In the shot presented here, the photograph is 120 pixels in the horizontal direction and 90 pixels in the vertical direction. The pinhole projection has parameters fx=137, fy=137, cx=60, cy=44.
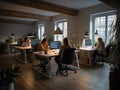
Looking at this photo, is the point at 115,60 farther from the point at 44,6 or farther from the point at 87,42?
the point at 44,6

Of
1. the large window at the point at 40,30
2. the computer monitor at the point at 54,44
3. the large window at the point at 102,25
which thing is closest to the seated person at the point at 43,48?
the computer monitor at the point at 54,44

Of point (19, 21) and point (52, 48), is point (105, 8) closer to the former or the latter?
point (52, 48)

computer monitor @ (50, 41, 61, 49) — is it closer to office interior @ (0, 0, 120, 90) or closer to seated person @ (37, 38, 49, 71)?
seated person @ (37, 38, 49, 71)

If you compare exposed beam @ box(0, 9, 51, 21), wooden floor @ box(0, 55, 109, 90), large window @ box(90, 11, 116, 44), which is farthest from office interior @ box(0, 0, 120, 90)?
exposed beam @ box(0, 9, 51, 21)

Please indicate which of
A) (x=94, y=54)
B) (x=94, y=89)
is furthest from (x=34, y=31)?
(x=94, y=89)

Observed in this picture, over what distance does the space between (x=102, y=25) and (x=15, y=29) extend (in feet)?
25.4

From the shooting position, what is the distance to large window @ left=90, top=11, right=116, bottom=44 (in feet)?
20.5

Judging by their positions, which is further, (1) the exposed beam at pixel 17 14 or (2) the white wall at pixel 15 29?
(2) the white wall at pixel 15 29

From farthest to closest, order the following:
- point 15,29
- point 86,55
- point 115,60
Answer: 1. point 15,29
2. point 86,55
3. point 115,60

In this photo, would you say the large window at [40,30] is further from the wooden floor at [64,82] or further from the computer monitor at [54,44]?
the wooden floor at [64,82]

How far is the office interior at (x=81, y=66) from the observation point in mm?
3604

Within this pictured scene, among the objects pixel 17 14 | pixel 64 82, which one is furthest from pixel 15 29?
pixel 64 82

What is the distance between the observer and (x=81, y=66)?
19.0ft

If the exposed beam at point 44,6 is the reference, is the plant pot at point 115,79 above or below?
below
